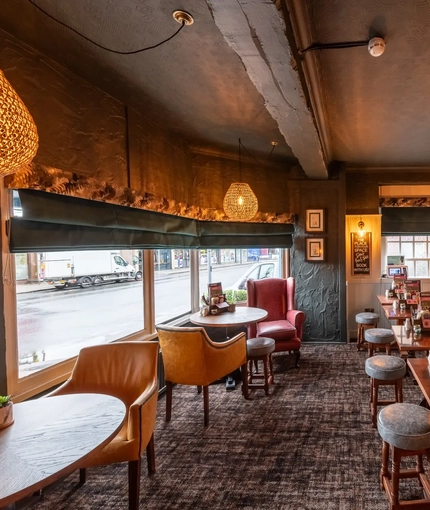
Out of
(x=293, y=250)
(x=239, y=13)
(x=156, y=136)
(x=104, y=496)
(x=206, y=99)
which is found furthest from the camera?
(x=293, y=250)

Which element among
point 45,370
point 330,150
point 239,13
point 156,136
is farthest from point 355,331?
point 239,13

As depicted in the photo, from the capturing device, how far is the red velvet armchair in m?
4.42

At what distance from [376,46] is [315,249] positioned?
3461mm

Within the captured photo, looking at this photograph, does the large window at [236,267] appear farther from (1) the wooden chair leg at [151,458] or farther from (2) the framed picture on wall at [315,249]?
(1) the wooden chair leg at [151,458]

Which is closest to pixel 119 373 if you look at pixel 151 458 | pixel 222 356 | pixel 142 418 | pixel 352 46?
pixel 142 418

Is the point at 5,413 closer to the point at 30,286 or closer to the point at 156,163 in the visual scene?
the point at 30,286

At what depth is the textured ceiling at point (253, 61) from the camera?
175cm

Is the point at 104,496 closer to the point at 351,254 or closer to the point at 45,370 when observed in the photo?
the point at 45,370

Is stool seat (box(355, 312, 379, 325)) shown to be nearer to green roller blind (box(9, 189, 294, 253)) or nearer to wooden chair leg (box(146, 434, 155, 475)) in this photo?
green roller blind (box(9, 189, 294, 253))

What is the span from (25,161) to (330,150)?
380cm

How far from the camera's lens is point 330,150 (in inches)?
175

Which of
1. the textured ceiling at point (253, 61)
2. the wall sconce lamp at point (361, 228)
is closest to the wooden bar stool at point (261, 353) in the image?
the textured ceiling at point (253, 61)

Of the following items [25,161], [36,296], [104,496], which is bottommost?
[104,496]

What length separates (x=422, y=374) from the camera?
1990 millimetres
